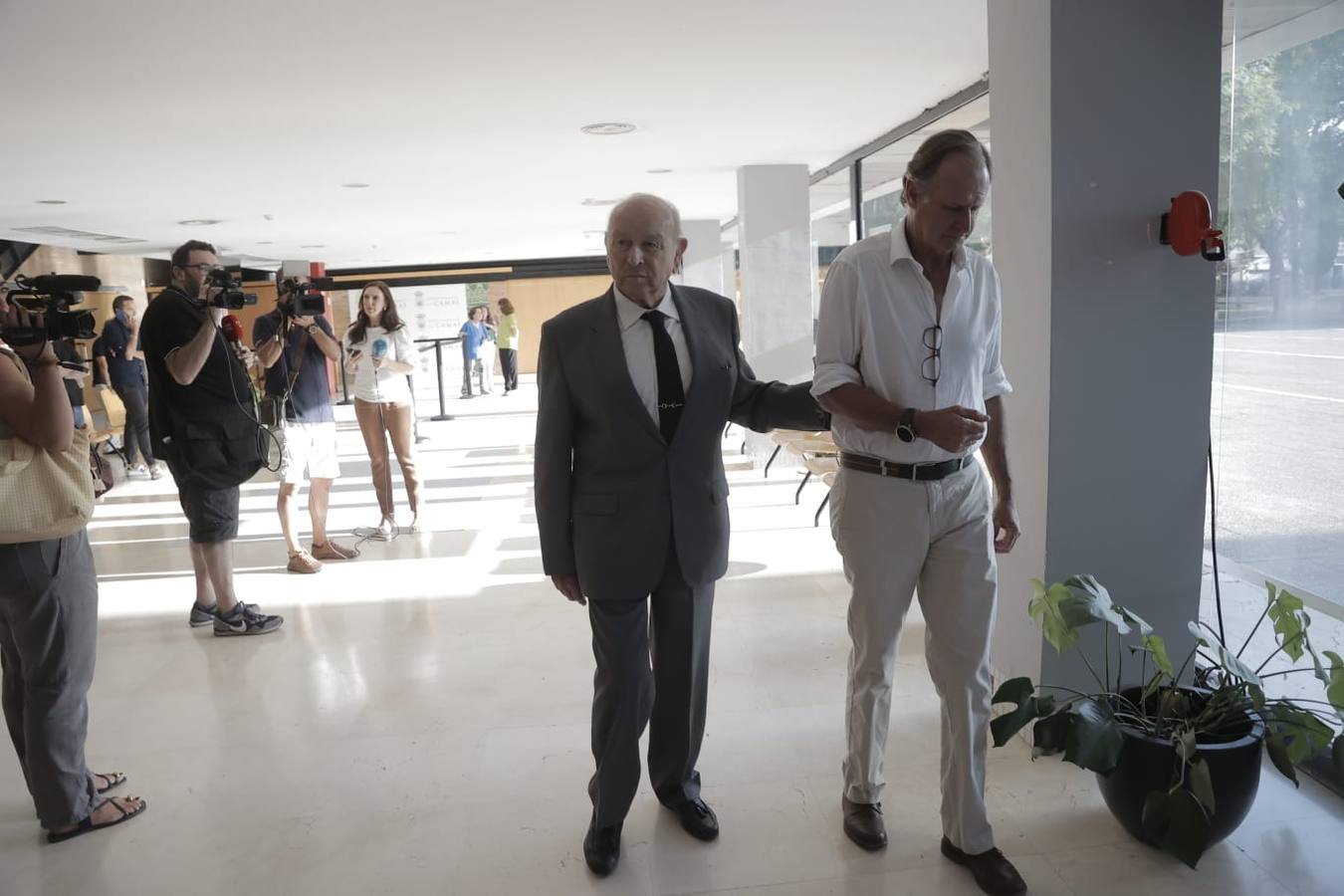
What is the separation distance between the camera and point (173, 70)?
4.23m

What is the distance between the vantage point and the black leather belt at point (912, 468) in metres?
2.30

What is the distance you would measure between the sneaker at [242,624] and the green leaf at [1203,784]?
13.4ft

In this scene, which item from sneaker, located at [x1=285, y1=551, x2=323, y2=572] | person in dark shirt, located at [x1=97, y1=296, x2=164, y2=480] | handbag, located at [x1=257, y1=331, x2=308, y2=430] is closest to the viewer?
handbag, located at [x1=257, y1=331, x2=308, y2=430]

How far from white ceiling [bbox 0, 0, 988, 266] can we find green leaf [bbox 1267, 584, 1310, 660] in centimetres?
266

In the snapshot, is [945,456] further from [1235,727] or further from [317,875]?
[317,875]

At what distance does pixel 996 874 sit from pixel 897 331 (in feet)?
4.59

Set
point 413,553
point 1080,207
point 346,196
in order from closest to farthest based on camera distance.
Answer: point 1080,207 → point 413,553 → point 346,196

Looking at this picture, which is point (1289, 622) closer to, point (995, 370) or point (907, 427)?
point (995, 370)

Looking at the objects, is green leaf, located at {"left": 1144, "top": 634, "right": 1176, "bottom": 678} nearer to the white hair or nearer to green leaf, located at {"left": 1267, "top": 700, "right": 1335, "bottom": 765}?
green leaf, located at {"left": 1267, "top": 700, "right": 1335, "bottom": 765}

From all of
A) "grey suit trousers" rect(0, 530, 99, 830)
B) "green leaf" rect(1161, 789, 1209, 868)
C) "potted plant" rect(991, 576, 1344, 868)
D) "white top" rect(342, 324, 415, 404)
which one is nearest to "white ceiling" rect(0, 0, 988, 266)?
"white top" rect(342, 324, 415, 404)

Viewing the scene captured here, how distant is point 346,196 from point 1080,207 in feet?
25.4

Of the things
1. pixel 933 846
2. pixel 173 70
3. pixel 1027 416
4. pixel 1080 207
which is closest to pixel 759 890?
pixel 933 846

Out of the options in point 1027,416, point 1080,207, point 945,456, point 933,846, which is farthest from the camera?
point 1027,416

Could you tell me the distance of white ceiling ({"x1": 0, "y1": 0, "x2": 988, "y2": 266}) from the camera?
3.74 m
